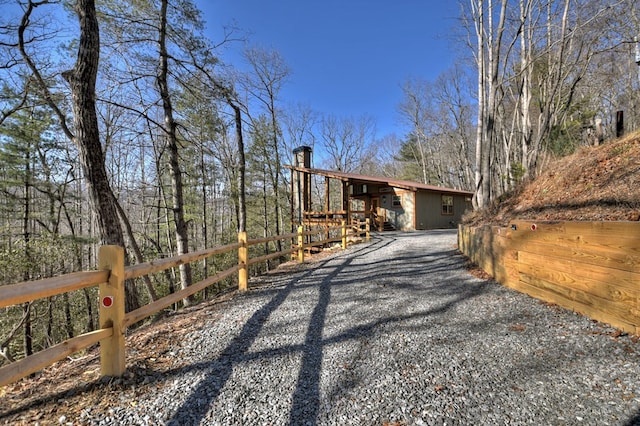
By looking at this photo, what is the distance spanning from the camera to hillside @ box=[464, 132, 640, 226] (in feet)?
13.2

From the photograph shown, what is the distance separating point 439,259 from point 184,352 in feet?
20.1

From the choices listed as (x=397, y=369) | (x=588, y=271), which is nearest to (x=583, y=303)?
(x=588, y=271)

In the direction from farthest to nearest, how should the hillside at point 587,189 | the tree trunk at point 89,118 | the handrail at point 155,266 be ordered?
the tree trunk at point 89,118
the hillside at point 587,189
the handrail at point 155,266

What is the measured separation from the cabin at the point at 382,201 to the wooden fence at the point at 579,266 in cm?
1041

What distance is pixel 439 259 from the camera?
7.07m

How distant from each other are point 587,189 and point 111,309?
7.00m

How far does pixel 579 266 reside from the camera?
3.16 meters

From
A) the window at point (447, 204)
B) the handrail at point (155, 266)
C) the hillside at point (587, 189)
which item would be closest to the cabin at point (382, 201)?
the window at point (447, 204)

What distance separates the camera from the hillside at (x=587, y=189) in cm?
401

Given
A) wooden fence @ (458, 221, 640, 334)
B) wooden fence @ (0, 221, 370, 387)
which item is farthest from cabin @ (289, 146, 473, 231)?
wooden fence @ (0, 221, 370, 387)

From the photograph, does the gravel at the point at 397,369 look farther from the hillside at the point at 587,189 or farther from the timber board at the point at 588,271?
the hillside at the point at 587,189

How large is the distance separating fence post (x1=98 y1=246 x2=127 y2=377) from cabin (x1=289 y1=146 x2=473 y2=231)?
1259 cm

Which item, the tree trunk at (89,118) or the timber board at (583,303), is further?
the tree trunk at (89,118)

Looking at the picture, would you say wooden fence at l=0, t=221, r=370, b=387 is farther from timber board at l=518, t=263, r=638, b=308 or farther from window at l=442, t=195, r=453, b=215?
window at l=442, t=195, r=453, b=215
